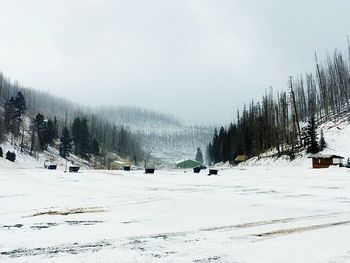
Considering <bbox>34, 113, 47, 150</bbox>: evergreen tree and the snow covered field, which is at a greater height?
<bbox>34, 113, 47, 150</bbox>: evergreen tree

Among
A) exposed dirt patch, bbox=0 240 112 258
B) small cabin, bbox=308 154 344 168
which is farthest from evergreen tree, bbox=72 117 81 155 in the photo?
exposed dirt patch, bbox=0 240 112 258

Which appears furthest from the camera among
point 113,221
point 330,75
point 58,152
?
point 58,152

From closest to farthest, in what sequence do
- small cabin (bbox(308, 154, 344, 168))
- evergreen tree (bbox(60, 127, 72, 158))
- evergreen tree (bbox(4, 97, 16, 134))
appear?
small cabin (bbox(308, 154, 344, 168)) → evergreen tree (bbox(4, 97, 16, 134)) → evergreen tree (bbox(60, 127, 72, 158))

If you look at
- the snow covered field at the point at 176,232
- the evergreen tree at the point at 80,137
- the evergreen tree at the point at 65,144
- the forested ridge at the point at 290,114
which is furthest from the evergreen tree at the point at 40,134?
the snow covered field at the point at 176,232

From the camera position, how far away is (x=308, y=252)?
7.34 m

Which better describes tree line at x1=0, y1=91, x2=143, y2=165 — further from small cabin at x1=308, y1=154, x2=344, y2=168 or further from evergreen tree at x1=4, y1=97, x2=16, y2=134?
small cabin at x1=308, y1=154, x2=344, y2=168

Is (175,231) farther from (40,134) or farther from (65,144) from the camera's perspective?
(40,134)

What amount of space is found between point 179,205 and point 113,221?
463 centimetres

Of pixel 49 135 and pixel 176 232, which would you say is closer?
pixel 176 232

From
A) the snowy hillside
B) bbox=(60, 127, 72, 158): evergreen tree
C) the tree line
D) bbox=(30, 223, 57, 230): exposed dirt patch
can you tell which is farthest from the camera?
bbox=(60, 127, 72, 158): evergreen tree

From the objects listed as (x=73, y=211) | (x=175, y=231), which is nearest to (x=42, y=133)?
(x=73, y=211)

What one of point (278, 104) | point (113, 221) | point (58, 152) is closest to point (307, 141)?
point (278, 104)

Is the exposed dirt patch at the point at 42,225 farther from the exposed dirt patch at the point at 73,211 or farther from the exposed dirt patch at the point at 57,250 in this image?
the exposed dirt patch at the point at 57,250

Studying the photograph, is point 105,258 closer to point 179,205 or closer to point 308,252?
point 308,252
